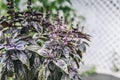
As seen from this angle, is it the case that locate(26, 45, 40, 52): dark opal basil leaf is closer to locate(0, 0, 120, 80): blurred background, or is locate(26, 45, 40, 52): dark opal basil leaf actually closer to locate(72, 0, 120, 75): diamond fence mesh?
locate(0, 0, 120, 80): blurred background

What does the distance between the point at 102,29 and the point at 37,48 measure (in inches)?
188

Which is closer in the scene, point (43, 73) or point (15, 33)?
point (43, 73)

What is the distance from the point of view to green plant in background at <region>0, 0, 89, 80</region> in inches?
106

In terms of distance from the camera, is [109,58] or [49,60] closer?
[49,60]

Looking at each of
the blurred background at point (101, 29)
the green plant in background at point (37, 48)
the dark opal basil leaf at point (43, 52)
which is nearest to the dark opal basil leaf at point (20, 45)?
the green plant in background at point (37, 48)

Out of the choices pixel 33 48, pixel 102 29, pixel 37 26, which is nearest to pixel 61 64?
pixel 33 48

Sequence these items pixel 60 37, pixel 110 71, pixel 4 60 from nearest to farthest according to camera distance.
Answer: pixel 4 60, pixel 60 37, pixel 110 71

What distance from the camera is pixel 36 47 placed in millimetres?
2773

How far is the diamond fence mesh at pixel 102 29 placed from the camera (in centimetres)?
729

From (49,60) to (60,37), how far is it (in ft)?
0.81

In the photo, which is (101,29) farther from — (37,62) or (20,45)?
(20,45)

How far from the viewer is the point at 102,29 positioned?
7.43 metres

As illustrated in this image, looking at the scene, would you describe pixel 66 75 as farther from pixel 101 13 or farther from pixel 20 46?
pixel 101 13

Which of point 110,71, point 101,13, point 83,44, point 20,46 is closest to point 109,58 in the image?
point 110,71
